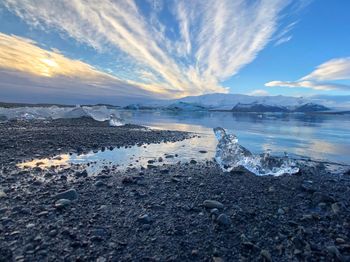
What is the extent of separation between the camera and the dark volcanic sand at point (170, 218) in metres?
4.10

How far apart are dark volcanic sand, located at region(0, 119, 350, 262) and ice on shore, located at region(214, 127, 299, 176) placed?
3.01 feet

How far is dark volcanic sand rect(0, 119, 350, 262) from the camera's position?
4.10 metres

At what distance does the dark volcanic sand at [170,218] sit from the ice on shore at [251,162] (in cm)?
92

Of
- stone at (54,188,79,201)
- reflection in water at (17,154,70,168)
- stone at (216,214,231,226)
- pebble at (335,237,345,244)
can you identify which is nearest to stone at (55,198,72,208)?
stone at (54,188,79,201)

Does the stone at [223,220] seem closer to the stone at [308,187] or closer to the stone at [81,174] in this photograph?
the stone at [308,187]

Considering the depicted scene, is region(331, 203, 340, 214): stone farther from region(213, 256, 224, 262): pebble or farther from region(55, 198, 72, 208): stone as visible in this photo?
region(55, 198, 72, 208): stone

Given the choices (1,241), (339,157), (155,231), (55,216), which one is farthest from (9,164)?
(339,157)

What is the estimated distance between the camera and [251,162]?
998 cm

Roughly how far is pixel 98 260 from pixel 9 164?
676 centimetres

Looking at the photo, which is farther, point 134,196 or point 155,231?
point 134,196

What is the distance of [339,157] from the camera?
→ 13.9 m

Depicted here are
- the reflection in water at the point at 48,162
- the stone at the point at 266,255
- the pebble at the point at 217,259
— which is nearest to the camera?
the pebble at the point at 217,259

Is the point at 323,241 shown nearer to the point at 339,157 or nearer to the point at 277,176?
the point at 277,176

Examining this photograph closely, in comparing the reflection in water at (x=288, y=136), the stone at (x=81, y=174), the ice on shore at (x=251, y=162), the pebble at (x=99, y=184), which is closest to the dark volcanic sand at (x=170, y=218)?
the pebble at (x=99, y=184)
